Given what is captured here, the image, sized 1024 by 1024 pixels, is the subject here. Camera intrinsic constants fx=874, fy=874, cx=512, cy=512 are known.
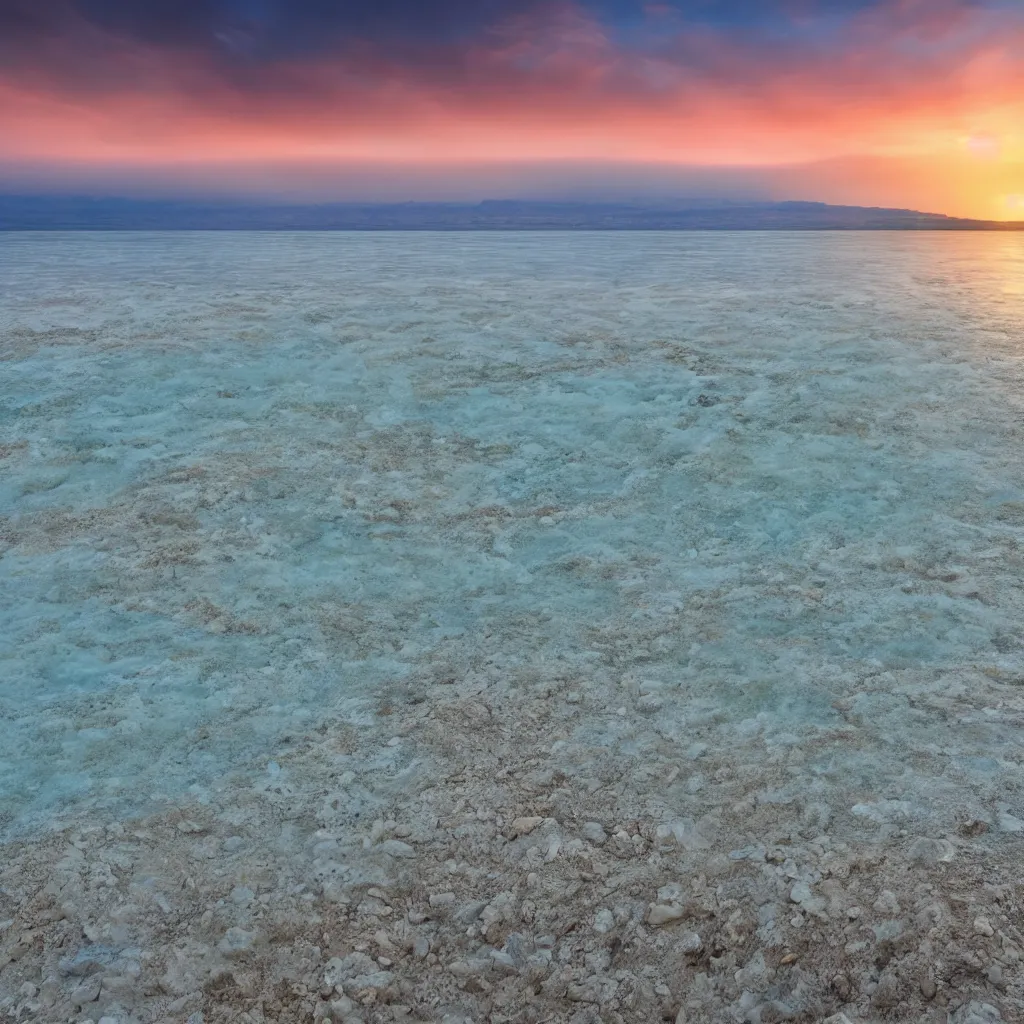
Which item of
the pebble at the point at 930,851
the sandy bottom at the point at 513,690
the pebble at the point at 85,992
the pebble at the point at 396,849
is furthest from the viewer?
the pebble at the point at 396,849

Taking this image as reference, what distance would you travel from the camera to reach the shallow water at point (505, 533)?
128 inches

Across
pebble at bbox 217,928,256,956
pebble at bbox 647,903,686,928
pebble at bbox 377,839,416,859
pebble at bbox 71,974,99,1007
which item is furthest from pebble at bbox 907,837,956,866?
pebble at bbox 71,974,99,1007

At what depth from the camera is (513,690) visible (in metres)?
3.46

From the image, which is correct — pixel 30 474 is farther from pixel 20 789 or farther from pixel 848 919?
pixel 848 919

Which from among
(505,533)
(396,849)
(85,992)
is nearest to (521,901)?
(396,849)

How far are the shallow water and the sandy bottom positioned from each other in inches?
1.0

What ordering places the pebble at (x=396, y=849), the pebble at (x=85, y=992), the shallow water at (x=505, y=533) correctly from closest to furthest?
1. the pebble at (x=85, y=992)
2. the pebble at (x=396, y=849)
3. the shallow water at (x=505, y=533)

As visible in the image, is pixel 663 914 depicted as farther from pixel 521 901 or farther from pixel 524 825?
pixel 524 825

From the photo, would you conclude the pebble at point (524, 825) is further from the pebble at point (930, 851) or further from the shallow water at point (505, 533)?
the pebble at point (930, 851)

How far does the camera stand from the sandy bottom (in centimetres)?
227

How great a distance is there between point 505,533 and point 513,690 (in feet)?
5.21

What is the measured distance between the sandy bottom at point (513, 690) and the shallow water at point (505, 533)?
0.08 feet

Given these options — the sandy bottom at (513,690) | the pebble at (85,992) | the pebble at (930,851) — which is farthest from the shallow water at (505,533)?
the pebble at (85,992)

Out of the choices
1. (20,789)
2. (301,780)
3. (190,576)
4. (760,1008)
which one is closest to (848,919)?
(760,1008)
